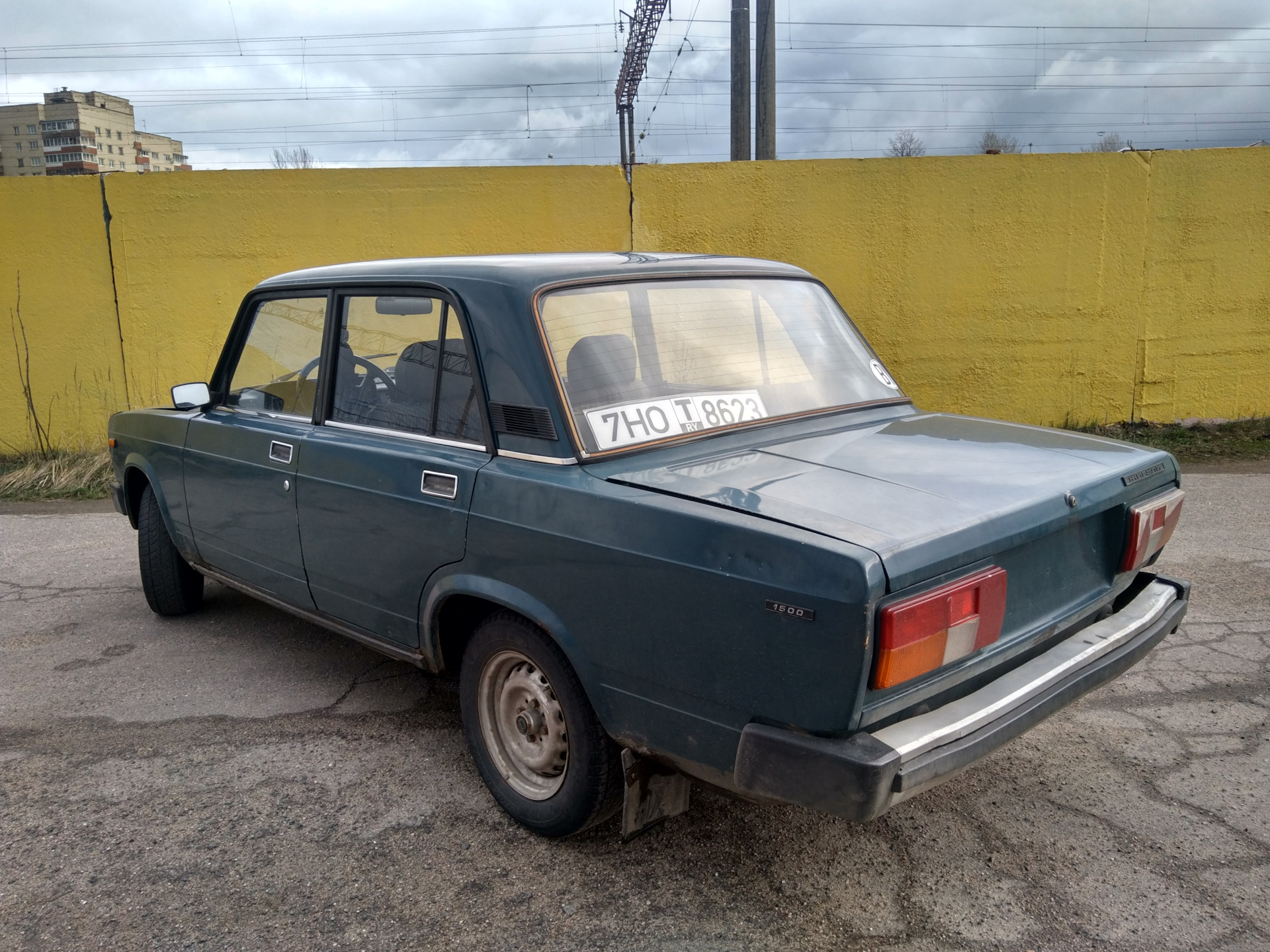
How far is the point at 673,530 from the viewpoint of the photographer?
7.25 feet

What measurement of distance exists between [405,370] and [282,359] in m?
0.92

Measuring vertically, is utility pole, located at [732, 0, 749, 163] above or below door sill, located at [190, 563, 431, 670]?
above

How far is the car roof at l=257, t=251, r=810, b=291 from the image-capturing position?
286 cm

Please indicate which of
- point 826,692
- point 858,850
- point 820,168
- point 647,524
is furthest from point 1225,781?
point 820,168

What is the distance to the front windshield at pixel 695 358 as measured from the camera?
2.69m

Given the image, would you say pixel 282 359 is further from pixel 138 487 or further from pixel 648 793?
pixel 648 793

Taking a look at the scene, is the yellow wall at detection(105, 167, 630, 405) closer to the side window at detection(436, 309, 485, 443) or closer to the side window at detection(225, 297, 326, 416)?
the side window at detection(225, 297, 326, 416)

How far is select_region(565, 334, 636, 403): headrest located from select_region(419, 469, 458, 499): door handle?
457 mm

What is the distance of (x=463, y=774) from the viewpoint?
10.3 feet

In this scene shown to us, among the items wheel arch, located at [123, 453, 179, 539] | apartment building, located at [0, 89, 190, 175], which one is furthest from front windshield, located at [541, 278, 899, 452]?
apartment building, located at [0, 89, 190, 175]

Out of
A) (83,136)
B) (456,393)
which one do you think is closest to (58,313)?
(456,393)

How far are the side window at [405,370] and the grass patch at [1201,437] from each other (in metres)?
6.78

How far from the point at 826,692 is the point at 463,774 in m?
1.59

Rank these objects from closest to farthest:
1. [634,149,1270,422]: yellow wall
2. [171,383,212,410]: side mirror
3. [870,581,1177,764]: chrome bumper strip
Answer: [870,581,1177,764]: chrome bumper strip, [171,383,212,410]: side mirror, [634,149,1270,422]: yellow wall
